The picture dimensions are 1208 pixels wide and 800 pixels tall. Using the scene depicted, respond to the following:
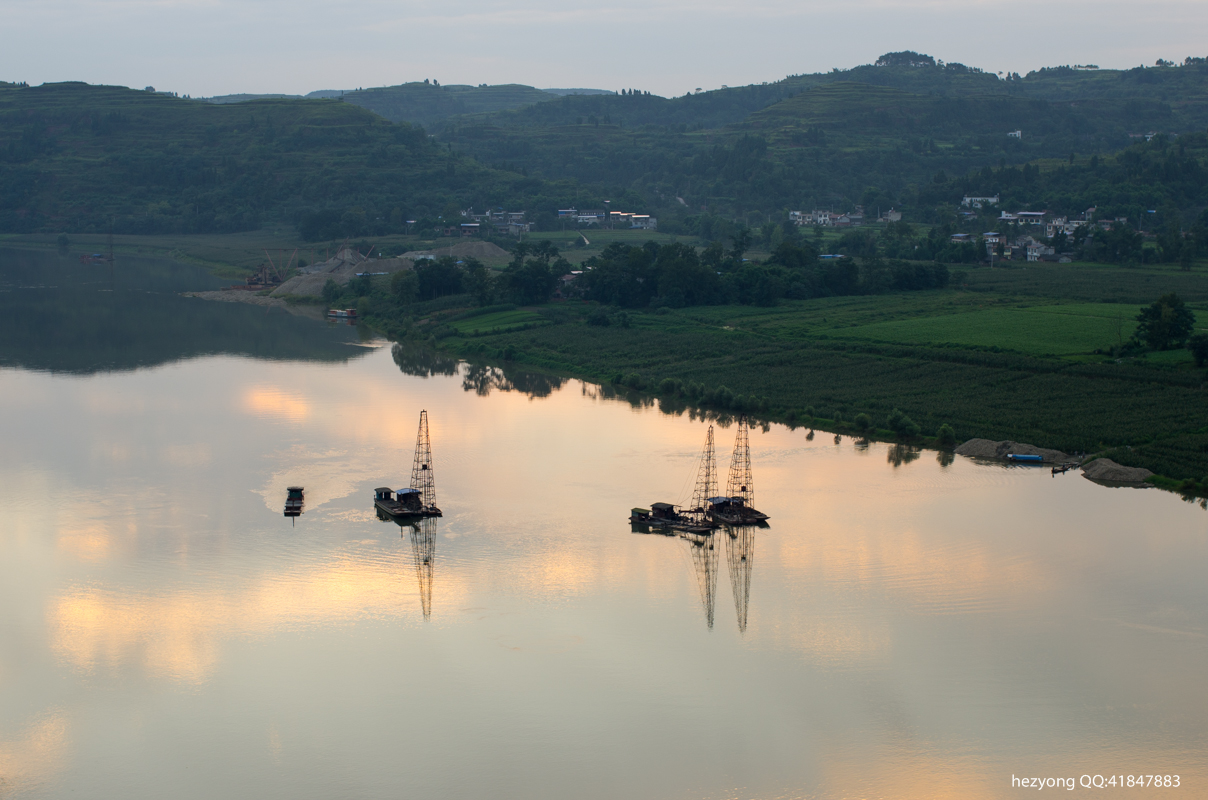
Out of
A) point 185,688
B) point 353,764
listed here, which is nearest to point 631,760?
point 353,764

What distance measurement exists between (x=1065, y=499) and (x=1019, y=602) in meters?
5.44

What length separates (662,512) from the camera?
20.1m

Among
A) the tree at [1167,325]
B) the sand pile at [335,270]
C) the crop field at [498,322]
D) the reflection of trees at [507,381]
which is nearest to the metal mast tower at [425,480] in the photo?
the reflection of trees at [507,381]

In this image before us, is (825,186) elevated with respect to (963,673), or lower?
elevated

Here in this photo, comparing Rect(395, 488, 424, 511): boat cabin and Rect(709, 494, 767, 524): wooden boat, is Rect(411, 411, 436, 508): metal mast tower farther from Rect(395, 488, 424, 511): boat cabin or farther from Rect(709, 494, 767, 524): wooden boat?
Rect(709, 494, 767, 524): wooden boat

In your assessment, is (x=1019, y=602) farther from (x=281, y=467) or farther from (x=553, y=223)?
(x=553, y=223)

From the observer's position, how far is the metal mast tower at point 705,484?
20.6 m

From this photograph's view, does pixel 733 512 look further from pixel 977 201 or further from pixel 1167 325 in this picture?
pixel 977 201

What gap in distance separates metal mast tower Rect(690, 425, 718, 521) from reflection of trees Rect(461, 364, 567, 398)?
30.7 feet

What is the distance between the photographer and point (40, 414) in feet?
93.6

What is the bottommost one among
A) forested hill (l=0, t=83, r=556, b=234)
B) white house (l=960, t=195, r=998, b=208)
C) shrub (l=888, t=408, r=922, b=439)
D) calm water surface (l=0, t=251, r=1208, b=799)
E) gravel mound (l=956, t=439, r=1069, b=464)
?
calm water surface (l=0, t=251, r=1208, b=799)

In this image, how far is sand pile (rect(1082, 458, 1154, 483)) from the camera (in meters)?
22.5

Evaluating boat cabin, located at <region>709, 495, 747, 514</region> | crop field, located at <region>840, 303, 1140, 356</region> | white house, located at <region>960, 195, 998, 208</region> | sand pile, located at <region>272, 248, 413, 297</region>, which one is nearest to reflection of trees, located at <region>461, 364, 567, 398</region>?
crop field, located at <region>840, 303, 1140, 356</region>

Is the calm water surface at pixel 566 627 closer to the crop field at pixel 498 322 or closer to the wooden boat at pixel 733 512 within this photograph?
the wooden boat at pixel 733 512
